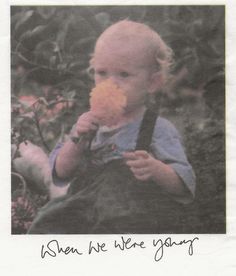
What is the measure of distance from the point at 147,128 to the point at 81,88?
2.7 inches

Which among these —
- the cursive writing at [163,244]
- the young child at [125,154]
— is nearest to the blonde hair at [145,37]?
the young child at [125,154]

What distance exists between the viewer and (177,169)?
35 cm

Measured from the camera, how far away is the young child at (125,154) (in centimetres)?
35

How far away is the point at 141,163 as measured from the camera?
0.35 meters

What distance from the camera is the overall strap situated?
0.35 metres

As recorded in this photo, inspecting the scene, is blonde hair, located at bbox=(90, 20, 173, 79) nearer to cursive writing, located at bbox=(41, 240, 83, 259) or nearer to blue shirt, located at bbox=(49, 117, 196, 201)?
blue shirt, located at bbox=(49, 117, 196, 201)

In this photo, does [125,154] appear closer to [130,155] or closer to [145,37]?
[130,155]

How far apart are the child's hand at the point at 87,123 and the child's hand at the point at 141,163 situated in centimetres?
4

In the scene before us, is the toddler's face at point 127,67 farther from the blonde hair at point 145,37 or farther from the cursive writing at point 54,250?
the cursive writing at point 54,250

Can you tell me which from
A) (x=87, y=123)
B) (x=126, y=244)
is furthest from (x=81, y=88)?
(x=126, y=244)
